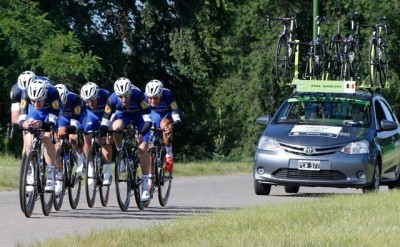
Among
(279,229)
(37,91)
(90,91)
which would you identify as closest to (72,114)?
(90,91)

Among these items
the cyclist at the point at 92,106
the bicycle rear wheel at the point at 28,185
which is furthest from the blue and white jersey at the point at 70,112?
the bicycle rear wheel at the point at 28,185

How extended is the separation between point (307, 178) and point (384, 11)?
103 ft

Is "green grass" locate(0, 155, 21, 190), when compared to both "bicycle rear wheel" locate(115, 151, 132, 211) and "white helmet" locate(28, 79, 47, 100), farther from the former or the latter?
"white helmet" locate(28, 79, 47, 100)

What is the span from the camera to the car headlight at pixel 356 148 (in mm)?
18984

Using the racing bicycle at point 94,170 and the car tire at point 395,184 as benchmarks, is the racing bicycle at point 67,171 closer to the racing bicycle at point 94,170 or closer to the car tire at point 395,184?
the racing bicycle at point 94,170

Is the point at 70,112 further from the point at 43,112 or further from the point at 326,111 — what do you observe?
the point at 326,111

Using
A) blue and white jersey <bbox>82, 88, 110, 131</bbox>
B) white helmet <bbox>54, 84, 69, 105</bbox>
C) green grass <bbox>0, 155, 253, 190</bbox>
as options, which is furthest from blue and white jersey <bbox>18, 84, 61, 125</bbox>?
green grass <bbox>0, 155, 253, 190</bbox>

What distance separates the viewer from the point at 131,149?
16.9m

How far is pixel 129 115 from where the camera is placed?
55.3ft

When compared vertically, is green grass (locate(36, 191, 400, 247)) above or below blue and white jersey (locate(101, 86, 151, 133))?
below

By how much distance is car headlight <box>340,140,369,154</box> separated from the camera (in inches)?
747

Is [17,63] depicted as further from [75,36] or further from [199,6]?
[199,6]

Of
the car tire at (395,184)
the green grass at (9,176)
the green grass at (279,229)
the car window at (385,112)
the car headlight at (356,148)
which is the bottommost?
the green grass at (9,176)

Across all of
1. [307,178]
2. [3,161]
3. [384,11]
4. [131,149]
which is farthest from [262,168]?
[384,11]
